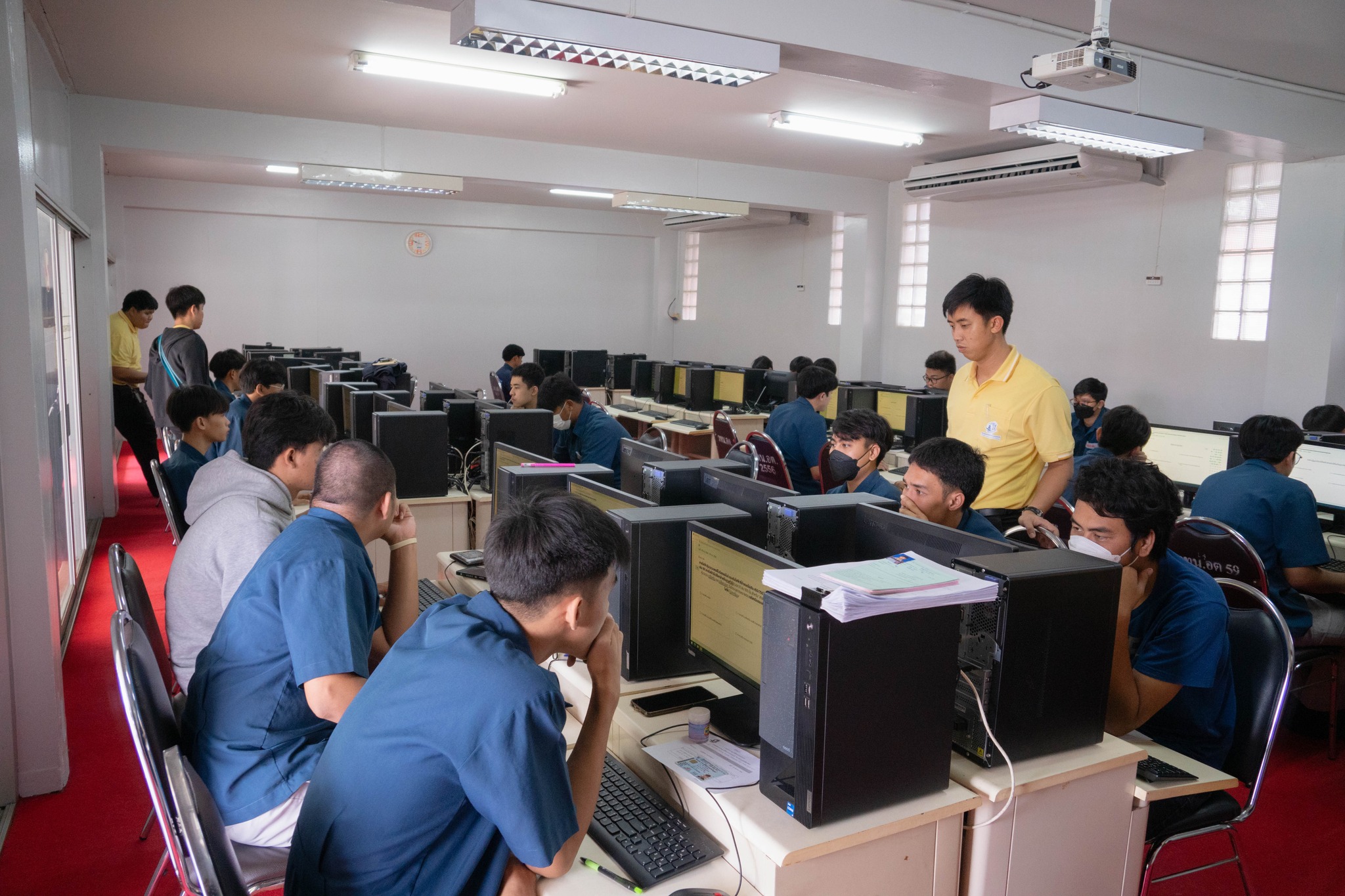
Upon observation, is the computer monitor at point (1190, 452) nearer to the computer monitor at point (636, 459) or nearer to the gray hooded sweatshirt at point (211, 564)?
the computer monitor at point (636, 459)

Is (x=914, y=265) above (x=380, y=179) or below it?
below

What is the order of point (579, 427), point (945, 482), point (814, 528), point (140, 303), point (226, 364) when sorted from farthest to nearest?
point (140, 303), point (226, 364), point (579, 427), point (945, 482), point (814, 528)

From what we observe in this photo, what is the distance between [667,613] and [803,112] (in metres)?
4.71

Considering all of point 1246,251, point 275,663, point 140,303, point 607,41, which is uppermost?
point 607,41

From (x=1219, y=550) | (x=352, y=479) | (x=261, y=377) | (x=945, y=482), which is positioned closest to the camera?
(x=352, y=479)

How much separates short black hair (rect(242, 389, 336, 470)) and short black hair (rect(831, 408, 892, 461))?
68.6 inches

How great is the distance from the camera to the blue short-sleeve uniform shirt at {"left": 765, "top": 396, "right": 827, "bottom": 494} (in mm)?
5090

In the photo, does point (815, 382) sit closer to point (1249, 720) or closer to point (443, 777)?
point (1249, 720)

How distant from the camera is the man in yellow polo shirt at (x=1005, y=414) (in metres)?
2.93

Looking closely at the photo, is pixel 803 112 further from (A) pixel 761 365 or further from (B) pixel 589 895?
(B) pixel 589 895

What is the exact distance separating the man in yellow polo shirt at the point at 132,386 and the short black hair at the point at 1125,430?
6.19 meters

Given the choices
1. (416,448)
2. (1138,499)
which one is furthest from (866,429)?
(416,448)

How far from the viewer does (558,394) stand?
14.2 ft

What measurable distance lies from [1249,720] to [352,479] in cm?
199
